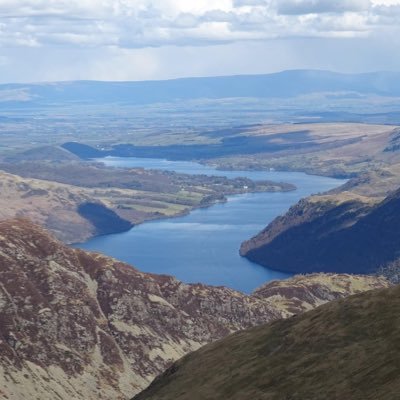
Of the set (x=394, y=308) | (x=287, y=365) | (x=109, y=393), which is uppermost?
(x=394, y=308)

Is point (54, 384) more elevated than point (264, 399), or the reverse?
point (264, 399)

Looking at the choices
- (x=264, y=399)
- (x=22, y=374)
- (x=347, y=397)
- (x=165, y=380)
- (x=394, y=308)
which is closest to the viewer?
(x=347, y=397)

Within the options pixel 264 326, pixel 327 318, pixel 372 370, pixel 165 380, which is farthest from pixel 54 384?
pixel 372 370

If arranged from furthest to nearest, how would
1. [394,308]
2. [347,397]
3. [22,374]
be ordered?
[22,374], [394,308], [347,397]

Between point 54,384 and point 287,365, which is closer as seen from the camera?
point 287,365

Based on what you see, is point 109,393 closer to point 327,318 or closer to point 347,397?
point 327,318

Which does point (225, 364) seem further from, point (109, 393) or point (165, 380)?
point (109, 393)
